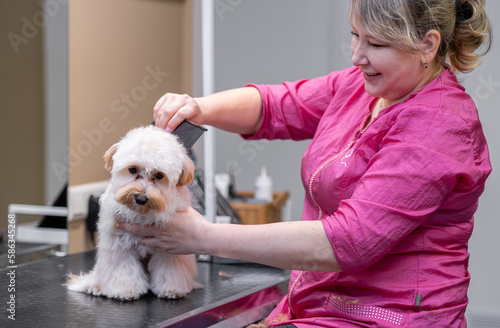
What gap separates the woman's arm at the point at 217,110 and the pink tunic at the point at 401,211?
319 millimetres

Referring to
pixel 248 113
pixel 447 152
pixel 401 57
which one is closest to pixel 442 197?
pixel 447 152

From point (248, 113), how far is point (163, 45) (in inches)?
47.7

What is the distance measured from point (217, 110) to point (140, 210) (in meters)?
0.40

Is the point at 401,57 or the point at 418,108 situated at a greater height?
the point at 401,57

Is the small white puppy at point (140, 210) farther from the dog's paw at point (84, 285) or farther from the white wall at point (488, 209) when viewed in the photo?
the white wall at point (488, 209)

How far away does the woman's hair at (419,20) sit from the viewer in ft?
3.43

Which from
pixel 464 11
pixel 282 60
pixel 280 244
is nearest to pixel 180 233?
pixel 280 244

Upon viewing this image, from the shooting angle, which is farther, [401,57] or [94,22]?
[94,22]

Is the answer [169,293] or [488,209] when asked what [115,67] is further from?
[488,209]

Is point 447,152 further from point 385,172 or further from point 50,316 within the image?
point 50,316

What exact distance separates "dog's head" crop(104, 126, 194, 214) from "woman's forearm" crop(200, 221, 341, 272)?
151 mm

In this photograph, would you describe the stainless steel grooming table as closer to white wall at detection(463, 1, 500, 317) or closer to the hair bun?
the hair bun

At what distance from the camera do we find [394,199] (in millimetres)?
1010

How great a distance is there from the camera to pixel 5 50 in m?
2.12
